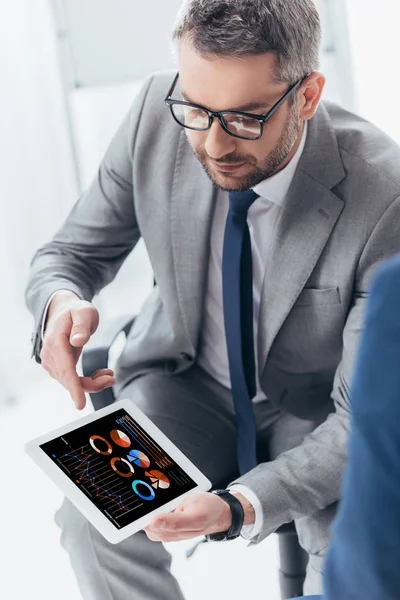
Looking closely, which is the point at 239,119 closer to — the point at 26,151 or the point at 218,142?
the point at 218,142

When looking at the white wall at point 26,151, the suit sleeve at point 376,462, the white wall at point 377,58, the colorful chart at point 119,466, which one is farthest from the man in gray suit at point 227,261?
the white wall at point 377,58

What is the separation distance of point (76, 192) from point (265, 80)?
1.58 meters

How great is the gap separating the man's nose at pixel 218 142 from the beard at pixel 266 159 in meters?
0.02

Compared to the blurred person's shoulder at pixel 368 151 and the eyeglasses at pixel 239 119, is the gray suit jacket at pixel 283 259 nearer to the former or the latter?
the blurred person's shoulder at pixel 368 151

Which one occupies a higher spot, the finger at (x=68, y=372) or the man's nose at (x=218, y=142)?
the man's nose at (x=218, y=142)

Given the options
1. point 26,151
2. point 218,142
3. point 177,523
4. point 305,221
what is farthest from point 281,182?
point 26,151

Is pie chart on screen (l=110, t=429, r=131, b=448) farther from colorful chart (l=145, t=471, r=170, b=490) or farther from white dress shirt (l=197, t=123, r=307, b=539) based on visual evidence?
white dress shirt (l=197, t=123, r=307, b=539)

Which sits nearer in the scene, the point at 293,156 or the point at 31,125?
the point at 293,156

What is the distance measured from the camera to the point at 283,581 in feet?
5.88

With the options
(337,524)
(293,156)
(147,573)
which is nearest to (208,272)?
(293,156)

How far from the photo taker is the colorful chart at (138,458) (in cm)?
145

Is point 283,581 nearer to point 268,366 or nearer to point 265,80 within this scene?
point 268,366

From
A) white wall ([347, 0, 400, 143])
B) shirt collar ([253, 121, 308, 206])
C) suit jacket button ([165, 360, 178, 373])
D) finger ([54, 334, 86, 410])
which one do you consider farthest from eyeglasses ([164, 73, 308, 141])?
white wall ([347, 0, 400, 143])

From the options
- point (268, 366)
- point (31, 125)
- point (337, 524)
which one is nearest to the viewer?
point (337, 524)
